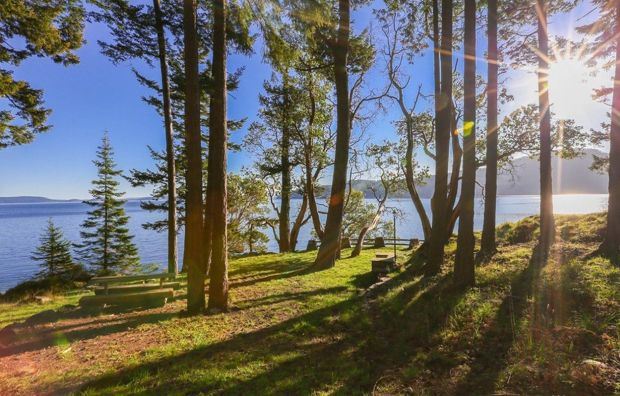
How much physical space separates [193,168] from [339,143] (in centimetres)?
637

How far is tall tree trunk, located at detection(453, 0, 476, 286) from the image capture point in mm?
6883

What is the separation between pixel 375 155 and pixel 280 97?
713 cm

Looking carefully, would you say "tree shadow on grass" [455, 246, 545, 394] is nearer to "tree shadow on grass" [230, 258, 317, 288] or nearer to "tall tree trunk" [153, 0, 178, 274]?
"tree shadow on grass" [230, 258, 317, 288]

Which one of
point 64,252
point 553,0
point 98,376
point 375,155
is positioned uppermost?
point 553,0

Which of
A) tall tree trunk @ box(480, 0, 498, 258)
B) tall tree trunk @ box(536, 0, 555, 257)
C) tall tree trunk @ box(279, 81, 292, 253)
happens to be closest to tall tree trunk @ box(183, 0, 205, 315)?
tall tree trunk @ box(480, 0, 498, 258)

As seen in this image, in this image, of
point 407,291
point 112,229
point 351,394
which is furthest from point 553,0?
point 112,229

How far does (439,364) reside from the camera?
4.13 meters

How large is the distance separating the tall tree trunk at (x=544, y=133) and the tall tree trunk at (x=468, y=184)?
434 cm

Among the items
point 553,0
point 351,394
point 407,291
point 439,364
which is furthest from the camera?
point 553,0

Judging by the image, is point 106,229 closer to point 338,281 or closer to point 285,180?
point 285,180

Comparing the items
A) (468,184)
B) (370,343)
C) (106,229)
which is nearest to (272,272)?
(370,343)

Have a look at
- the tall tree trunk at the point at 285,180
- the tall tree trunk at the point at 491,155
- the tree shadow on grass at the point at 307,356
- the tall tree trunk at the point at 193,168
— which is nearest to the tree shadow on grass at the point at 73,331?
the tall tree trunk at the point at 193,168

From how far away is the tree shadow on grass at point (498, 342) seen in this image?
352 cm

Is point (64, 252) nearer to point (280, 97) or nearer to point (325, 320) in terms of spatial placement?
point (280, 97)
